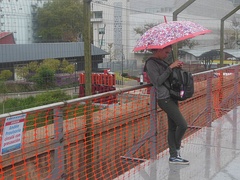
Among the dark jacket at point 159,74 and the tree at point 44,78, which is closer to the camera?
the dark jacket at point 159,74

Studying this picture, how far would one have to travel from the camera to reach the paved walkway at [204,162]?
449 centimetres

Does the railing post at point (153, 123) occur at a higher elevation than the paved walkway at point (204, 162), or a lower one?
higher

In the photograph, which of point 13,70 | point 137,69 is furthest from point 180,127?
point 137,69

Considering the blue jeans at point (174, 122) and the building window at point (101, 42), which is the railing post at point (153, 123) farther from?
the building window at point (101, 42)

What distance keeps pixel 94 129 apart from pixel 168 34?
1341 mm

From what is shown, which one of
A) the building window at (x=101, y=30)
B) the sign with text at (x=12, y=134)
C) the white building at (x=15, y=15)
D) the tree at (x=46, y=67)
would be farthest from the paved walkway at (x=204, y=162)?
the tree at (x=46, y=67)

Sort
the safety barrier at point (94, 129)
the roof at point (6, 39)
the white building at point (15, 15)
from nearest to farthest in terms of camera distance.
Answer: the safety barrier at point (94, 129), the white building at point (15, 15), the roof at point (6, 39)

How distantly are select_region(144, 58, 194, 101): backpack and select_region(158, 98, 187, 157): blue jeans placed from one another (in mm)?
113

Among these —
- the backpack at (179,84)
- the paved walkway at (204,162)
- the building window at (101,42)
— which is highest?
the building window at (101,42)

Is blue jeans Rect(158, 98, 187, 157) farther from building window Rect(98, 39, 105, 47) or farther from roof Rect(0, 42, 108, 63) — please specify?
roof Rect(0, 42, 108, 63)

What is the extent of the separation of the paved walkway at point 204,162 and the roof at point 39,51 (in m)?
4.95

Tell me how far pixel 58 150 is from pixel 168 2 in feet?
27.7

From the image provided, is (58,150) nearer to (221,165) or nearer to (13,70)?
(221,165)

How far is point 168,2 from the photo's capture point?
36.8 feet
